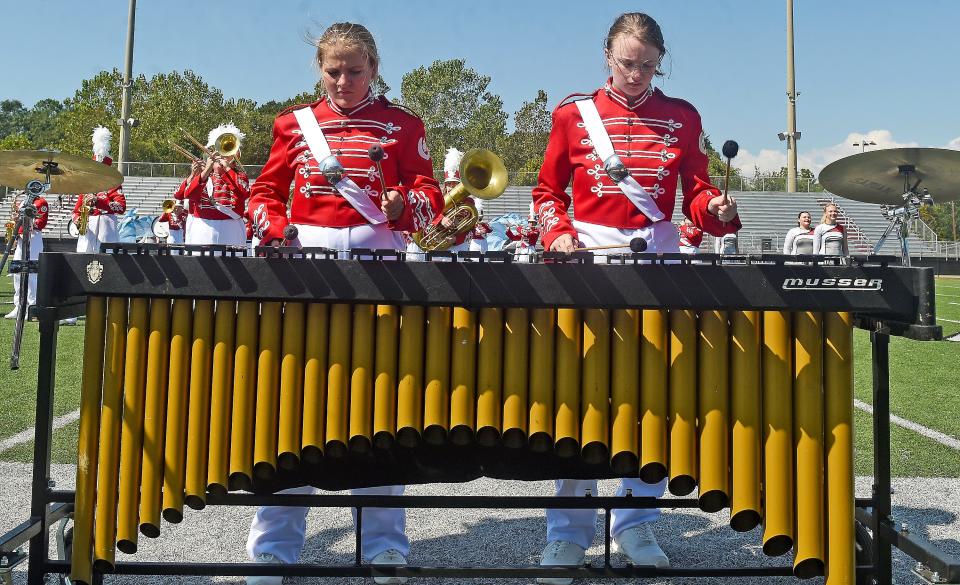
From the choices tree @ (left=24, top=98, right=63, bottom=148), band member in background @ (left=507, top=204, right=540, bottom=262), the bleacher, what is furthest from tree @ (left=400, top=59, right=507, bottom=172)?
tree @ (left=24, top=98, right=63, bottom=148)

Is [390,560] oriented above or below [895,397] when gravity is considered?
below

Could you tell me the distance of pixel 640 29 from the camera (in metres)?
3.48

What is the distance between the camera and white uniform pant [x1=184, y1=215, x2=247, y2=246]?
9898 millimetres

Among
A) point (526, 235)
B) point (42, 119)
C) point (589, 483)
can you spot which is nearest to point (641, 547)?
point (589, 483)

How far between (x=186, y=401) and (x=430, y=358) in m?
0.84

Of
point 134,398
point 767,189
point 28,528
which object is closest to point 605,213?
point 134,398

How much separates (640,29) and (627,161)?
1.79ft

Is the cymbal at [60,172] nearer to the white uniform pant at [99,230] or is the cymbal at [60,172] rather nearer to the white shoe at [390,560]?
the white shoe at [390,560]

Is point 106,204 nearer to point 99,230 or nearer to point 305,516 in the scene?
point 99,230

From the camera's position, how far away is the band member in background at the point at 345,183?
133 inches

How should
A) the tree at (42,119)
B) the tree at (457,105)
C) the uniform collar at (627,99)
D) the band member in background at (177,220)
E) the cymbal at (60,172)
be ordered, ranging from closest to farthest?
the uniform collar at (627,99), the cymbal at (60,172), the band member in background at (177,220), the tree at (457,105), the tree at (42,119)

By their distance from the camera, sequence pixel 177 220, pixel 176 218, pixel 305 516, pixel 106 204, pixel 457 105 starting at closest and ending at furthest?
pixel 305 516 → pixel 106 204 → pixel 176 218 → pixel 177 220 → pixel 457 105

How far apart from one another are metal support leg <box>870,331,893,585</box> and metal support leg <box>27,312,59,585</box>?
294 centimetres

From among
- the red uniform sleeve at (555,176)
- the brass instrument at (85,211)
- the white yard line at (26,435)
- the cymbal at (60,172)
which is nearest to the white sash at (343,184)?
the red uniform sleeve at (555,176)
